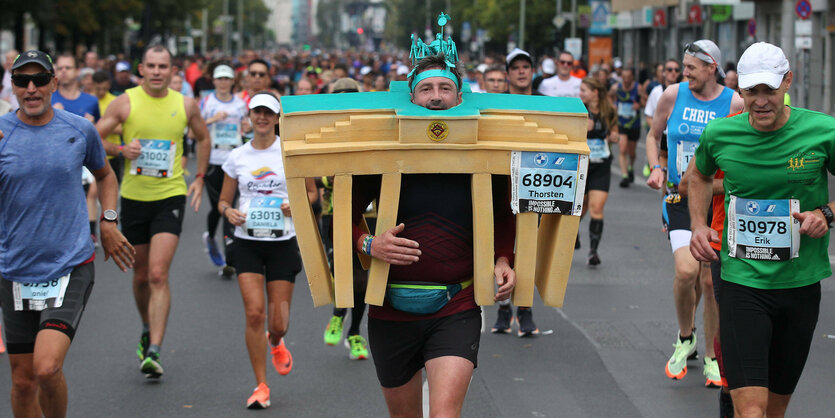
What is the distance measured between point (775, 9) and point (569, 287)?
1118 inches

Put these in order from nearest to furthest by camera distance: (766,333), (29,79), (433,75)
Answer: (433,75) < (766,333) < (29,79)

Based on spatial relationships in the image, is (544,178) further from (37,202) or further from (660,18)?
(660,18)

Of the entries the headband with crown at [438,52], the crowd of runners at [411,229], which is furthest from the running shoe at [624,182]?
the headband with crown at [438,52]

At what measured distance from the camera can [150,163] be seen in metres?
8.03

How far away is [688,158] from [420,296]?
10.3 feet

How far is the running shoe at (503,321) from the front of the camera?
8.96 m

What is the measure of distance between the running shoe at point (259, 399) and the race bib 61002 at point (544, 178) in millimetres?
2961

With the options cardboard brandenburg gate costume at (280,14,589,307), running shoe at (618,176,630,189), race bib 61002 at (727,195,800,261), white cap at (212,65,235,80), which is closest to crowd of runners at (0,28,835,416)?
race bib 61002 at (727,195,800,261)

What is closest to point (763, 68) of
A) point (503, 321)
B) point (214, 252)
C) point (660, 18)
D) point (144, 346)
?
point (503, 321)

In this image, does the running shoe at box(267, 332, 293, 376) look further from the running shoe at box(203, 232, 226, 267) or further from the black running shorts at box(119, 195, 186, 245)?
the running shoe at box(203, 232, 226, 267)

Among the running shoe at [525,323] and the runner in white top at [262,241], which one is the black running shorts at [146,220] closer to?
the runner in white top at [262,241]

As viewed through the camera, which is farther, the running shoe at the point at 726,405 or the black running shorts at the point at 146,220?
the black running shorts at the point at 146,220

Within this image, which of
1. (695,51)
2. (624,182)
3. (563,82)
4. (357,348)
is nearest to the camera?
(695,51)

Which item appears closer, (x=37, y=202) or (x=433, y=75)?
(x=433, y=75)
